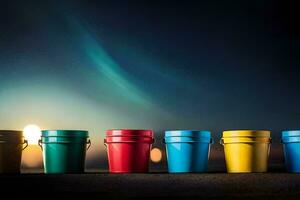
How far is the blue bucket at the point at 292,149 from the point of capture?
2.95 m

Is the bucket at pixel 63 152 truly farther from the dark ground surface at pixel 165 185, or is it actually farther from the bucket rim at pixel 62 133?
the dark ground surface at pixel 165 185

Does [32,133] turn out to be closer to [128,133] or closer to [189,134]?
[128,133]

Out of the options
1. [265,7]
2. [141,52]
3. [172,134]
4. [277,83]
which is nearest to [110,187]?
[172,134]

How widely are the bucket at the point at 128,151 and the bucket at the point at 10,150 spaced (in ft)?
1.81

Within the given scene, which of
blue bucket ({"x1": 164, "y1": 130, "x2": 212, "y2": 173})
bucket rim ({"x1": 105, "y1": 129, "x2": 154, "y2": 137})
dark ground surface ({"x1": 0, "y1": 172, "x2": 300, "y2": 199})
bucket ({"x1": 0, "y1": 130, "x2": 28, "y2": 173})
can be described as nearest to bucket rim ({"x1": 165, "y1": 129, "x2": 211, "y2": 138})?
blue bucket ({"x1": 164, "y1": 130, "x2": 212, "y2": 173})

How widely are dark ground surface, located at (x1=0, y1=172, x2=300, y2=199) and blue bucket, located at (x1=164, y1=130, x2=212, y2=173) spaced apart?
0.19 meters

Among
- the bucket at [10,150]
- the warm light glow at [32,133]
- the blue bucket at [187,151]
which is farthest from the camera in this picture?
the warm light glow at [32,133]

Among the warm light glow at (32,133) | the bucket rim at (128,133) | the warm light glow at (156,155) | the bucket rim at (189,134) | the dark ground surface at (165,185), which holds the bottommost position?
the dark ground surface at (165,185)

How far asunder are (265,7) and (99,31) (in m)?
1.32

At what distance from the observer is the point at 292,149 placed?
2979 mm

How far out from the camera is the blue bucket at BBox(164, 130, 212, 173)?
9.24 feet

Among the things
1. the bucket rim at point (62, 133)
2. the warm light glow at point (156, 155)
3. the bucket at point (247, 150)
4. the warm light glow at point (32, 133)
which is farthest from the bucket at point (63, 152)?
the bucket at point (247, 150)

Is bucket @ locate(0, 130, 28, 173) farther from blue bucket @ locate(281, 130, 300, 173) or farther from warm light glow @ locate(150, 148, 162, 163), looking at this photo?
blue bucket @ locate(281, 130, 300, 173)

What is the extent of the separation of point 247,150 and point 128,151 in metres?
0.73
